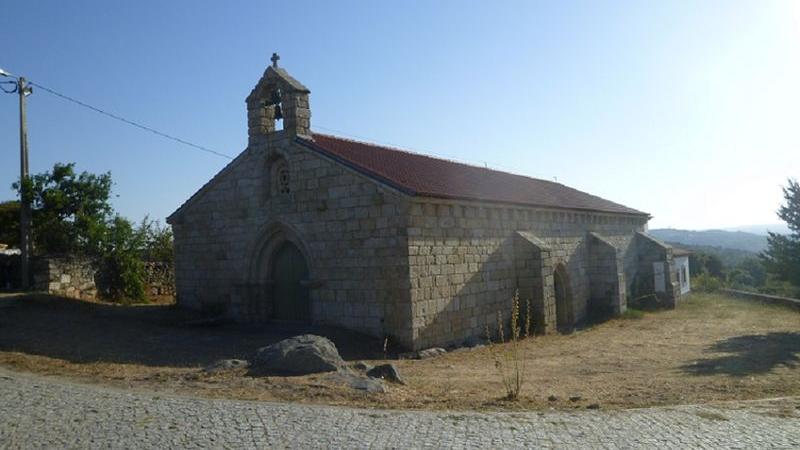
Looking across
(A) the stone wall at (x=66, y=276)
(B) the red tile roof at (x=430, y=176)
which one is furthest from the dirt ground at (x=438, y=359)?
(B) the red tile roof at (x=430, y=176)

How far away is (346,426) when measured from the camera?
650cm

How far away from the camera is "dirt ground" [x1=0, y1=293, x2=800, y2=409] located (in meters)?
8.40

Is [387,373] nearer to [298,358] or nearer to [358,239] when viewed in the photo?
[298,358]

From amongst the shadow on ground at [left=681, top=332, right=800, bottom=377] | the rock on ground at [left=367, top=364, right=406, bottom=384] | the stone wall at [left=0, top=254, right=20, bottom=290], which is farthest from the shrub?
the stone wall at [left=0, top=254, right=20, bottom=290]

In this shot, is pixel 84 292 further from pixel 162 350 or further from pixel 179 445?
pixel 179 445

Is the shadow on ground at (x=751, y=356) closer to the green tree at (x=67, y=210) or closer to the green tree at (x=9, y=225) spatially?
the green tree at (x=67, y=210)

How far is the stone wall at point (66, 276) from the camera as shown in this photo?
58.3 ft

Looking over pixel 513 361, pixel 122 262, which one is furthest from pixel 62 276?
pixel 513 361

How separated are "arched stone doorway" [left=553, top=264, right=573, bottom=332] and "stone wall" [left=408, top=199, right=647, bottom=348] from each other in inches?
7.8

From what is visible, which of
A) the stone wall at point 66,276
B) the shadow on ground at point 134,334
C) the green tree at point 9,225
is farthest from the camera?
the green tree at point 9,225

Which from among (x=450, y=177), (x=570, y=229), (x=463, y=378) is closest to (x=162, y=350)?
(x=463, y=378)

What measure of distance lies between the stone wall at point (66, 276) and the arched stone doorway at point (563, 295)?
14.5 metres

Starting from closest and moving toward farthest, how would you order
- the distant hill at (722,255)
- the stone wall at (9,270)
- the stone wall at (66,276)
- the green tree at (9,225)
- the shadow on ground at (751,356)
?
the shadow on ground at (751,356) → the stone wall at (66,276) → the stone wall at (9,270) → the green tree at (9,225) → the distant hill at (722,255)

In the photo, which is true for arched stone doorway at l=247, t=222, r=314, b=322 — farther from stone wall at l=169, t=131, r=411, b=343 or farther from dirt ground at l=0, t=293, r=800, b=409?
dirt ground at l=0, t=293, r=800, b=409
